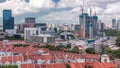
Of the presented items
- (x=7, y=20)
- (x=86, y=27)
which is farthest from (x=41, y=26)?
(x=86, y=27)

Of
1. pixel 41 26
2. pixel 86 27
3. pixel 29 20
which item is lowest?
pixel 86 27

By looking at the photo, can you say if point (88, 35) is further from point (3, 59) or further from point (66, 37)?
point (3, 59)

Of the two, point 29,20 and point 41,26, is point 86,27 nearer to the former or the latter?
point 41,26

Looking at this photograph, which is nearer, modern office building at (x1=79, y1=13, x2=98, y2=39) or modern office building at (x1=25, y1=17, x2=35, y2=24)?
modern office building at (x1=79, y1=13, x2=98, y2=39)

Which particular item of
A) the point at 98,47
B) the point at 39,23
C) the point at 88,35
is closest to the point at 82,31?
the point at 88,35

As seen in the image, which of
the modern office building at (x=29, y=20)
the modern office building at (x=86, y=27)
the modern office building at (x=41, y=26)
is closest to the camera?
the modern office building at (x=86, y=27)

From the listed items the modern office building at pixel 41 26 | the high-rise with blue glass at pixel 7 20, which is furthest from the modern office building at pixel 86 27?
the high-rise with blue glass at pixel 7 20

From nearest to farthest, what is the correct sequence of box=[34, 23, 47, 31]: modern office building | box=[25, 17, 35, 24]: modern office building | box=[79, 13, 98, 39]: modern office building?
box=[79, 13, 98, 39]: modern office building → box=[34, 23, 47, 31]: modern office building → box=[25, 17, 35, 24]: modern office building

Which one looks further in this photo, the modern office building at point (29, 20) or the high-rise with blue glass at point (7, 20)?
the modern office building at point (29, 20)

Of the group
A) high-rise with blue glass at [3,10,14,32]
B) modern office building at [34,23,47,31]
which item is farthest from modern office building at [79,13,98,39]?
high-rise with blue glass at [3,10,14,32]

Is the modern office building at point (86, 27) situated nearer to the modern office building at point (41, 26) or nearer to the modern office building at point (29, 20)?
the modern office building at point (41, 26)

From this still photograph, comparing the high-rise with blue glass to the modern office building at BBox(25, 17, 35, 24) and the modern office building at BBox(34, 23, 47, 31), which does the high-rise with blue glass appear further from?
the modern office building at BBox(34, 23, 47, 31)
